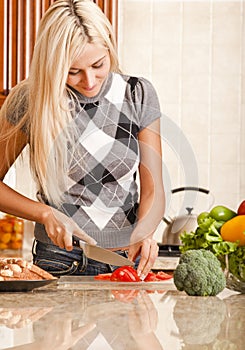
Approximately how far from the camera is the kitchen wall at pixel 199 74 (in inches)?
150

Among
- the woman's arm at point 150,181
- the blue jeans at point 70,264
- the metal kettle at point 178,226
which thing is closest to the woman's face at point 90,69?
the woman's arm at point 150,181

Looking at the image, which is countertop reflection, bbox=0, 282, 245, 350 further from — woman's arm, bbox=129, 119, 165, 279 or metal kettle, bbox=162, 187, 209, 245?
metal kettle, bbox=162, 187, 209, 245

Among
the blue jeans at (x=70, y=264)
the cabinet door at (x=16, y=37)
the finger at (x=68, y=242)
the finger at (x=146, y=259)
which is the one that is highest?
the cabinet door at (x=16, y=37)

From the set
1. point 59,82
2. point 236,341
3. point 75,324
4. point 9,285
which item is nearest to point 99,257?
point 9,285

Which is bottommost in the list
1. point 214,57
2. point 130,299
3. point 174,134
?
point 130,299

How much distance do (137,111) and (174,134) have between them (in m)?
1.59

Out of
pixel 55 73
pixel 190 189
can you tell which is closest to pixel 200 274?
pixel 55 73

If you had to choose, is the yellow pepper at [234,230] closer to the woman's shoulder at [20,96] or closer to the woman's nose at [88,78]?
the woman's nose at [88,78]

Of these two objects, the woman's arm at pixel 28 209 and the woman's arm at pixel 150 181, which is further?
the woman's arm at pixel 150 181

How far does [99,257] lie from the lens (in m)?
1.84

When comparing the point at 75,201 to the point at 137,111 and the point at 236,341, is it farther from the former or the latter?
the point at 236,341

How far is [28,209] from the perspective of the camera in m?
1.98

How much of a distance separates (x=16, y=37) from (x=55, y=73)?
4.95 ft

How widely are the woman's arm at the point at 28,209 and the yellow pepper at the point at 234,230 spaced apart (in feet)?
1.20
